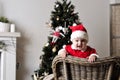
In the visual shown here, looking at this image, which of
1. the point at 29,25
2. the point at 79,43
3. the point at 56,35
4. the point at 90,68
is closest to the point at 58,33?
the point at 56,35

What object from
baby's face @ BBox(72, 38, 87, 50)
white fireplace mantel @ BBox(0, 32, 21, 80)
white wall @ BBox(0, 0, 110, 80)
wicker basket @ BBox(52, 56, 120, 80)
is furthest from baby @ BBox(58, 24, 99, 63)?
white wall @ BBox(0, 0, 110, 80)

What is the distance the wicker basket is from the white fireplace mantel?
1.87m

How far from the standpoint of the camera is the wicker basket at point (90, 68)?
1833 millimetres

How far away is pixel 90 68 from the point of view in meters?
1.87

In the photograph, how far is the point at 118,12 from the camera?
4.41 metres

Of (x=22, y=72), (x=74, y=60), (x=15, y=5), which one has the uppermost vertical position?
(x=15, y=5)

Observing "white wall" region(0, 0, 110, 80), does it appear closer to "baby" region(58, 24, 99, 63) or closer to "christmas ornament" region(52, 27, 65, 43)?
"christmas ornament" region(52, 27, 65, 43)

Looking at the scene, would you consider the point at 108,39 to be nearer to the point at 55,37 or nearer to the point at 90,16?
the point at 90,16

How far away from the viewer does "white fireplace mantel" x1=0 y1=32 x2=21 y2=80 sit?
366cm

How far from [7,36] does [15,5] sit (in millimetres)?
579

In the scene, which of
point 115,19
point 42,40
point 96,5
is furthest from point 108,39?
point 42,40

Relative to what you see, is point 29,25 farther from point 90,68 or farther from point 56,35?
point 90,68

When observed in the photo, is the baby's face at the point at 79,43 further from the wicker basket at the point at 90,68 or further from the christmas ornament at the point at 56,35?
the christmas ornament at the point at 56,35

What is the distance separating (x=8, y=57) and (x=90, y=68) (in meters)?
2.09
